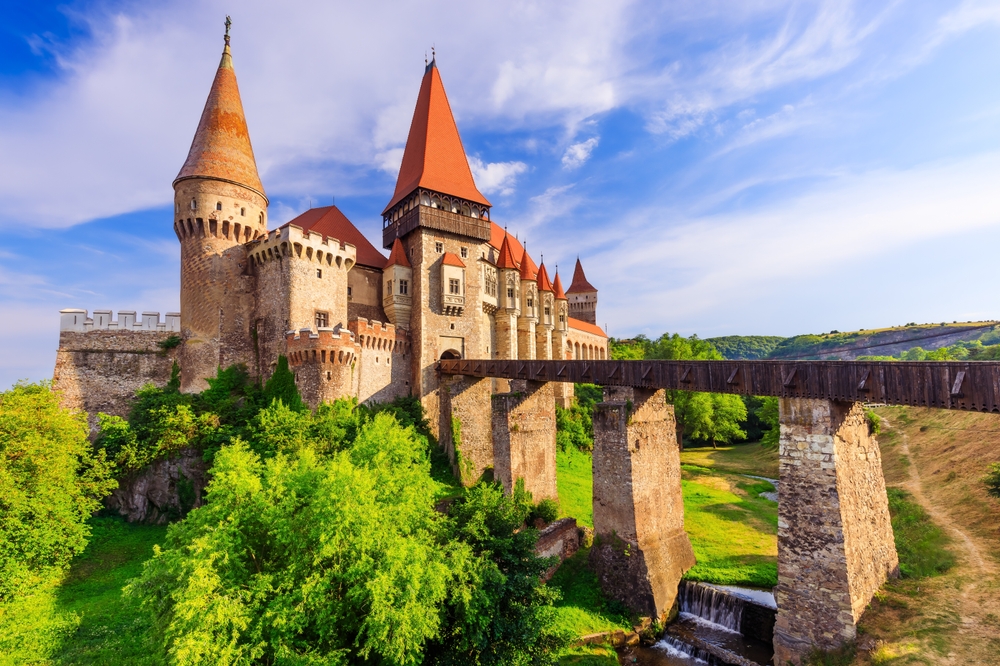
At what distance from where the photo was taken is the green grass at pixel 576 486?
22.9 metres

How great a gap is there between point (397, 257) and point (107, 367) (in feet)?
53.8

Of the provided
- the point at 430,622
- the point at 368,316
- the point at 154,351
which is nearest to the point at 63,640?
the point at 430,622

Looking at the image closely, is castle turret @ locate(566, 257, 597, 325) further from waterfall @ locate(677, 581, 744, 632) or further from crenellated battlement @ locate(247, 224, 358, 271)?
waterfall @ locate(677, 581, 744, 632)

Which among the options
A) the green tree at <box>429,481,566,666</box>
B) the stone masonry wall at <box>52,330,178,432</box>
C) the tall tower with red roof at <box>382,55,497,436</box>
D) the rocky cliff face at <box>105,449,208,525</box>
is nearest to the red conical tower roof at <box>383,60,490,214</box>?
the tall tower with red roof at <box>382,55,497,436</box>

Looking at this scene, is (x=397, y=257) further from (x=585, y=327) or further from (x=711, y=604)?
(x=585, y=327)

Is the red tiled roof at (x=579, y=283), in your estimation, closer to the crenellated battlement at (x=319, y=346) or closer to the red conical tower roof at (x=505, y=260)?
the red conical tower roof at (x=505, y=260)

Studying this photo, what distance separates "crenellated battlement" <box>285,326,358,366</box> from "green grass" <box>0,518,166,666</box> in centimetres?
929

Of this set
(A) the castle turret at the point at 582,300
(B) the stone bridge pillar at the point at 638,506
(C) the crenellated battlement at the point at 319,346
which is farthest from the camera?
(A) the castle turret at the point at 582,300

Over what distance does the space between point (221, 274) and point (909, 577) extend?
30919 millimetres

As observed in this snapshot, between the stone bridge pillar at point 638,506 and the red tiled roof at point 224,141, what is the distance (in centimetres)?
2281

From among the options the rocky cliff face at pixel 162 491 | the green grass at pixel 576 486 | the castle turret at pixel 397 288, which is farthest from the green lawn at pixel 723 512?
the rocky cliff face at pixel 162 491

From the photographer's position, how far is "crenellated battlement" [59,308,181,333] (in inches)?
910

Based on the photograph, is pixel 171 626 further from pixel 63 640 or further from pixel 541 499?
pixel 541 499

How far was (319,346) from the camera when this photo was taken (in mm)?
22797
